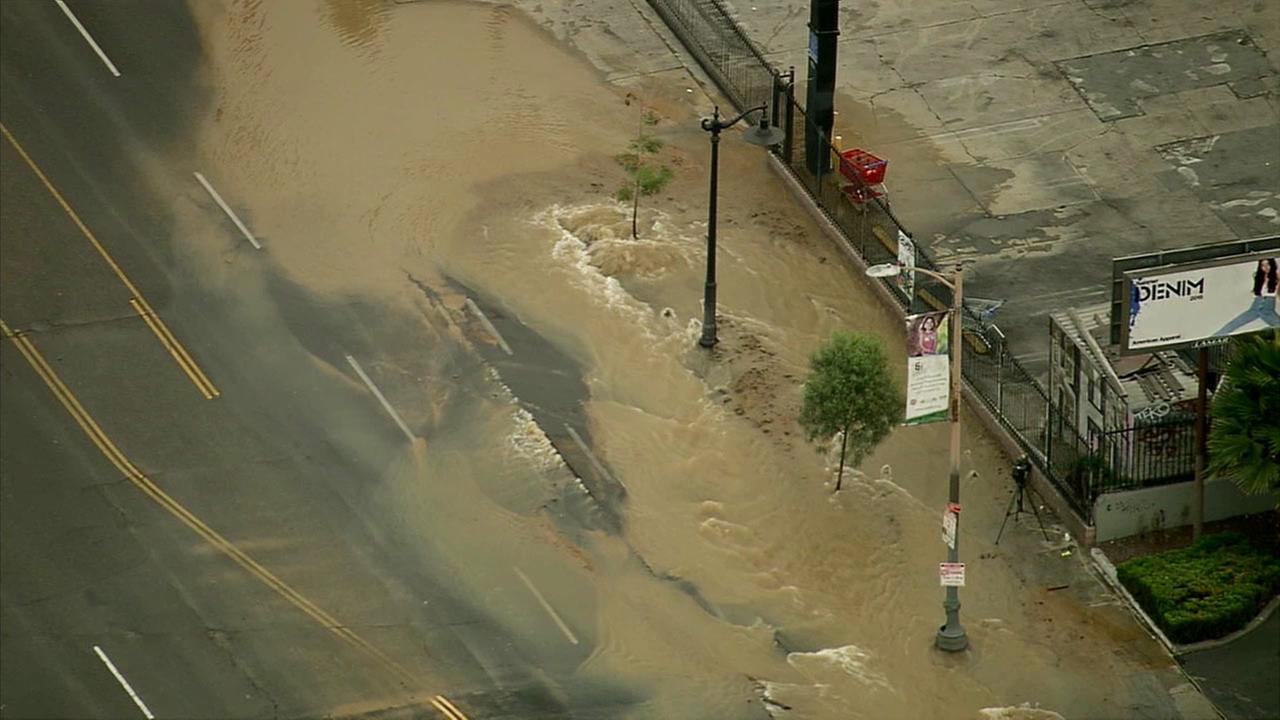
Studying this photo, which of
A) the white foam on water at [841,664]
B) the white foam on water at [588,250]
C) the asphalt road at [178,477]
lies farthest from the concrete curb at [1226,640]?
the white foam on water at [588,250]

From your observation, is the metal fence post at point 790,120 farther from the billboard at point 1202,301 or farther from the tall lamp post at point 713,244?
the billboard at point 1202,301

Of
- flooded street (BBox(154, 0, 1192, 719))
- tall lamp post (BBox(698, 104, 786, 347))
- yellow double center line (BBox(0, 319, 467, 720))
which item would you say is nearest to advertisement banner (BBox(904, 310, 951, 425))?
flooded street (BBox(154, 0, 1192, 719))

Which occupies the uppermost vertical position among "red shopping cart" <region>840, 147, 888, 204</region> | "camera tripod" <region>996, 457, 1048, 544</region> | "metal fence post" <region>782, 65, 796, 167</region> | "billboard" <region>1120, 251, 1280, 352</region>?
"metal fence post" <region>782, 65, 796, 167</region>

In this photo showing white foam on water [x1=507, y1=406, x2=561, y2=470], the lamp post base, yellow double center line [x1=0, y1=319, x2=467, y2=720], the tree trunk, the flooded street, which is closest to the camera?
yellow double center line [x1=0, y1=319, x2=467, y2=720]

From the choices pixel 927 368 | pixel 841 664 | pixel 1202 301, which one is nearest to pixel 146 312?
pixel 841 664

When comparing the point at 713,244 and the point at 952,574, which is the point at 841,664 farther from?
the point at 713,244

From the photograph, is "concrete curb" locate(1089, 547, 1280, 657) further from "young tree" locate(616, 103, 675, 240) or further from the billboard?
"young tree" locate(616, 103, 675, 240)
